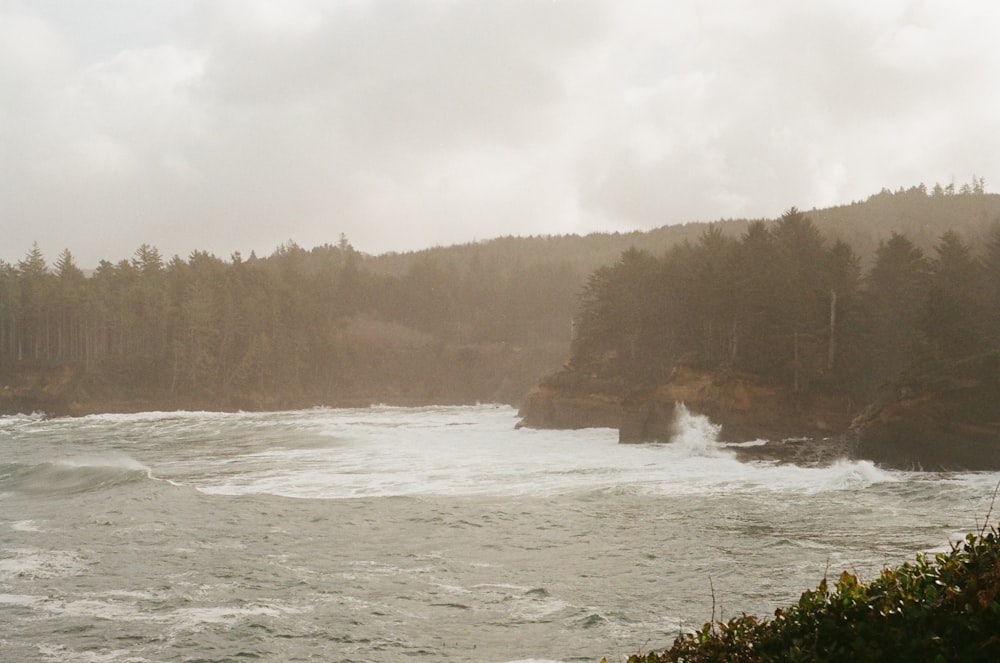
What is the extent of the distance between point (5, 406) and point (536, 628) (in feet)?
293

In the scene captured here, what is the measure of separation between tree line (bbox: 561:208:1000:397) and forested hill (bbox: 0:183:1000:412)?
103ft

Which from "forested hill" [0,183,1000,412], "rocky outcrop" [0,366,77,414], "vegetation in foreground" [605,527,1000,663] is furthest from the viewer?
"forested hill" [0,183,1000,412]

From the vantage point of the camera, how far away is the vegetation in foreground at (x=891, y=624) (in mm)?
5445

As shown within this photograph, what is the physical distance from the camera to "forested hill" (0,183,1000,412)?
92188mm

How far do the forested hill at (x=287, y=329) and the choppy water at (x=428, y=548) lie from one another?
187ft

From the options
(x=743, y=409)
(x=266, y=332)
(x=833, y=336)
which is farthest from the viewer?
(x=266, y=332)

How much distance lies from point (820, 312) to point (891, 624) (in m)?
41.8

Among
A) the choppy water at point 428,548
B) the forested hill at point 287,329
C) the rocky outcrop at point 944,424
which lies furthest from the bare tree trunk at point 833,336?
the forested hill at point 287,329

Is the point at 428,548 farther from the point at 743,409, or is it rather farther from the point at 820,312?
the point at 820,312

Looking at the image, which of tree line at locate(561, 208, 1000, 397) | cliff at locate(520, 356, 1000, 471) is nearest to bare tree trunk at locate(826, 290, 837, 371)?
Result: tree line at locate(561, 208, 1000, 397)

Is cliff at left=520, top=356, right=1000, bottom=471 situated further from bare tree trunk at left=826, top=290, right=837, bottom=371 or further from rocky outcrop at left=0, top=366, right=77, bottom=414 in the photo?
rocky outcrop at left=0, top=366, right=77, bottom=414

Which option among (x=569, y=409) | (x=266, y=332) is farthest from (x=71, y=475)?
(x=266, y=332)

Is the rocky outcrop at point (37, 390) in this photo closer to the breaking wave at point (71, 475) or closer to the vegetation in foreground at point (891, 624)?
the breaking wave at point (71, 475)

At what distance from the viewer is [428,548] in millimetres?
19281
